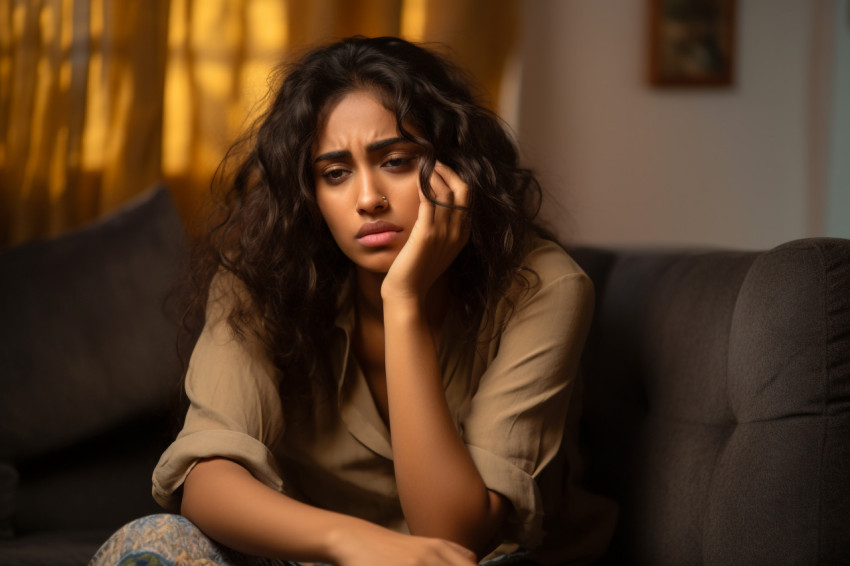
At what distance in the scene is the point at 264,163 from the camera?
129 centimetres

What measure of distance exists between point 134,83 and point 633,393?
4.75 ft

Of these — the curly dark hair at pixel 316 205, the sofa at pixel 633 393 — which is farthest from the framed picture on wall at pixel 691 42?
the curly dark hair at pixel 316 205

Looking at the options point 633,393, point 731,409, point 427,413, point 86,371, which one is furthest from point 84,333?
point 731,409

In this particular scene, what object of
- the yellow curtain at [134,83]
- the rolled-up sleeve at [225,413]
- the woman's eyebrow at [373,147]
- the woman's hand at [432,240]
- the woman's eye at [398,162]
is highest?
the yellow curtain at [134,83]

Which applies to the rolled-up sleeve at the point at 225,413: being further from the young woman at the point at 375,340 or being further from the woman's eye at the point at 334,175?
the woman's eye at the point at 334,175

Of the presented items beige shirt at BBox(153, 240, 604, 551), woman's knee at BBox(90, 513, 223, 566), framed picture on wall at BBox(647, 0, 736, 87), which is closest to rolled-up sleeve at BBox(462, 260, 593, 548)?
beige shirt at BBox(153, 240, 604, 551)

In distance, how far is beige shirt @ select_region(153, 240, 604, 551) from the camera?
42.4 inches

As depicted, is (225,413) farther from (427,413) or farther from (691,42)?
(691,42)

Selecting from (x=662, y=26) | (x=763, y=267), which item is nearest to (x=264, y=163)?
(x=763, y=267)

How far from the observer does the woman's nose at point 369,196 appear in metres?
1.14

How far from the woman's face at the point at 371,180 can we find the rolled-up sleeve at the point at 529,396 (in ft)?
0.71

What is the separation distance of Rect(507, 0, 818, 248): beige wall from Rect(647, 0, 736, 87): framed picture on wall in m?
0.04

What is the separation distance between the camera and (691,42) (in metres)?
2.42

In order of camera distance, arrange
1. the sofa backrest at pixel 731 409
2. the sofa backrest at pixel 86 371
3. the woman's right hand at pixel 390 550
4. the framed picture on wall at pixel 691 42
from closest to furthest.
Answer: the woman's right hand at pixel 390 550, the sofa backrest at pixel 731 409, the sofa backrest at pixel 86 371, the framed picture on wall at pixel 691 42
